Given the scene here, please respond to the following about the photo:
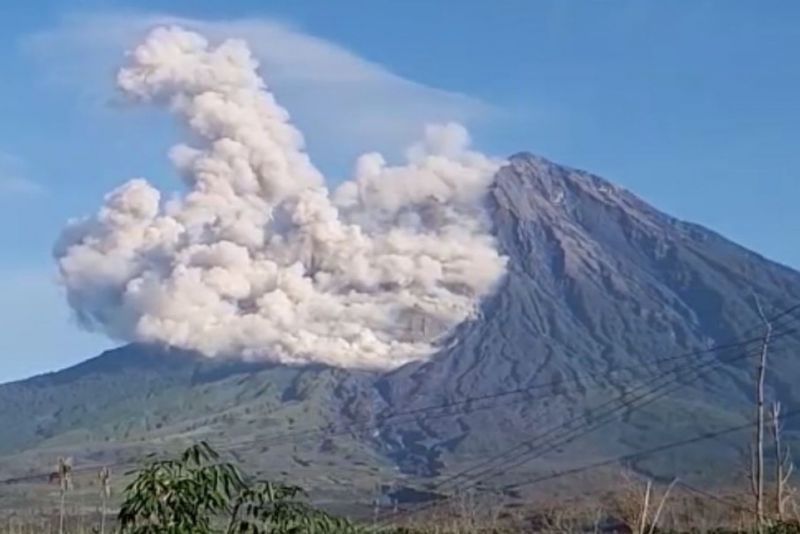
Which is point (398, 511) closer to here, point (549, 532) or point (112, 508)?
point (112, 508)

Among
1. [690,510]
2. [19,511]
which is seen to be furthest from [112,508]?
[690,510]

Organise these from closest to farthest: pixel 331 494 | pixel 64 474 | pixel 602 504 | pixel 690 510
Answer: pixel 64 474 → pixel 690 510 → pixel 602 504 → pixel 331 494

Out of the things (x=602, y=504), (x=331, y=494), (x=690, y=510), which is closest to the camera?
(x=690, y=510)

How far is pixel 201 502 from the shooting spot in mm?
9289

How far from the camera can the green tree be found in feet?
30.4

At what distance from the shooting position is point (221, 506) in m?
9.21

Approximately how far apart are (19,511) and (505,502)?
55.5 m

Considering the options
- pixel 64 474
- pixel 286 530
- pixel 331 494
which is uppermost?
pixel 331 494

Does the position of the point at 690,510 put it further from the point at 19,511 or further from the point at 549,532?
the point at 19,511

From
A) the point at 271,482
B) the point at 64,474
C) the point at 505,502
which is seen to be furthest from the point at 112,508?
the point at 271,482

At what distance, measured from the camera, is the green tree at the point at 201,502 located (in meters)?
9.26

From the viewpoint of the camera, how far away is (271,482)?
957 cm

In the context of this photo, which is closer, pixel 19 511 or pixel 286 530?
pixel 286 530

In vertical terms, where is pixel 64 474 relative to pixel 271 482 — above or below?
above
